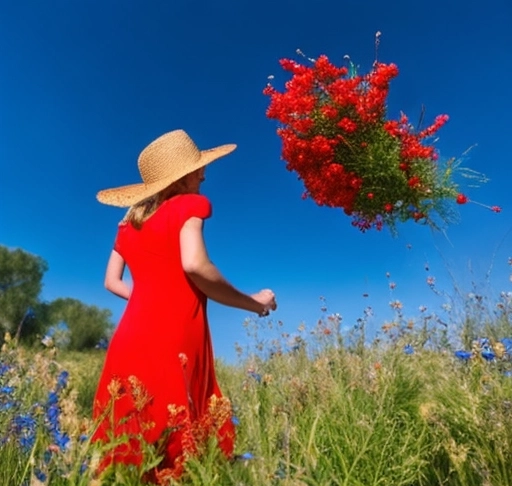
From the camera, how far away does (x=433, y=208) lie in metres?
6.13

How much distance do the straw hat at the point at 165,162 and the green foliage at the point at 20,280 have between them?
68.2 ft

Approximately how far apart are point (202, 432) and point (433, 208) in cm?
425

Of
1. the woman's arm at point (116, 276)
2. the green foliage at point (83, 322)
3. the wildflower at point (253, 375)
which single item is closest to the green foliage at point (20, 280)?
the green foliage at point (83, 322)

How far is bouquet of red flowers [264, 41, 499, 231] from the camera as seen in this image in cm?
591

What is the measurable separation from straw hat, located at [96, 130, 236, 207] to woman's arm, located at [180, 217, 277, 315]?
476 millimetres

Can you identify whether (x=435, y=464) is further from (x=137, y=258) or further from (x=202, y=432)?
(x=137, y=258)

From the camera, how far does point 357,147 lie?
6016 mm

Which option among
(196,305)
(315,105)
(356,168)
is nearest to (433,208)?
(356,168)

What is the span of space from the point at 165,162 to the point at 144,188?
0.88ft

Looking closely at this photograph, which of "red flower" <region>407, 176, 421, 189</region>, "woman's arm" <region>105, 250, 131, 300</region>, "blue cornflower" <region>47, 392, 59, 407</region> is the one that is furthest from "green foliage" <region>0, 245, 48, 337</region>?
"blue cornflower" <region>47, 392, 59, 407</region>

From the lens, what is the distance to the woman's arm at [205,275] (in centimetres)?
303

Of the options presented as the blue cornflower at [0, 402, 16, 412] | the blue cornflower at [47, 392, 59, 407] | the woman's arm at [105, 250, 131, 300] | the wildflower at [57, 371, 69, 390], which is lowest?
the blue cornflower at [47, 392, 59, 407]

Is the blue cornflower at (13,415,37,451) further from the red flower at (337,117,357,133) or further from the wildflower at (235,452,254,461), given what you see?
the red flower at (337,117,357,133)

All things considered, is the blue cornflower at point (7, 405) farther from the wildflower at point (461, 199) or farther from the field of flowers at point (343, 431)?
the wildflower at point (461, 199)
